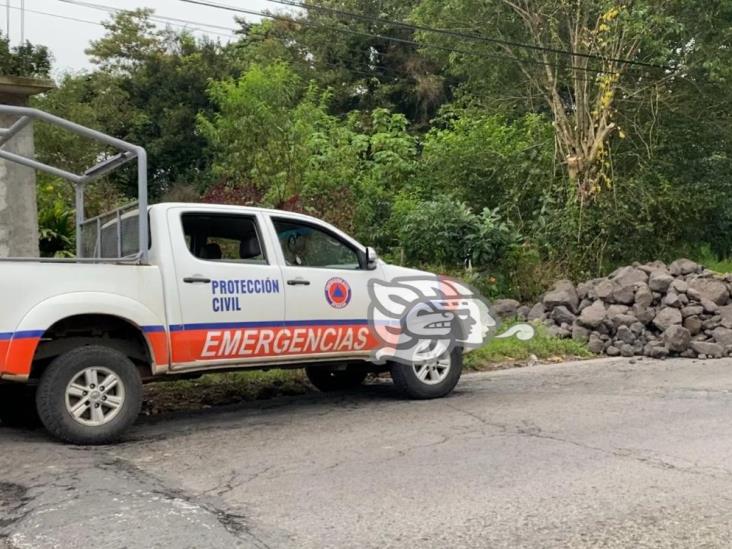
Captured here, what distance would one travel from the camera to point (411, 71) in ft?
106

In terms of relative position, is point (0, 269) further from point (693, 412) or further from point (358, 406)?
point (693, 412)

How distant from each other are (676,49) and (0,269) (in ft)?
54.3

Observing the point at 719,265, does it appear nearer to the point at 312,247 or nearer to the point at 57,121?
the point at 312,247

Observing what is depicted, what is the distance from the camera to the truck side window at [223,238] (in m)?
7.06

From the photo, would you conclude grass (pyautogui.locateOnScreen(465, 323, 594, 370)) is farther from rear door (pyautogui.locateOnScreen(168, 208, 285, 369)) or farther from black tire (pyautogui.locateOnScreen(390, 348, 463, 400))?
rear door (pyautogui.locateOnScreen(168, 208, 285, 369))

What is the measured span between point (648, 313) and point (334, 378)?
240 inches

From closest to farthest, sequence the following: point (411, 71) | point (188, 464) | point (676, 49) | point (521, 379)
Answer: point (188, 464) < point (521, 379) < point (676, 49) < point (411, 71)

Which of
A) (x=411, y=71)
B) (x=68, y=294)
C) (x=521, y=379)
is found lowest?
(x=521, y=379)

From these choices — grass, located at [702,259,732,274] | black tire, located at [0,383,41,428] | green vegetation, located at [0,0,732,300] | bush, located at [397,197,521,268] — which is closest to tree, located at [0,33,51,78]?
green vegetation, located at [0,0,732,300]

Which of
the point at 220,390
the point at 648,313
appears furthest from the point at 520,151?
the point at 220,390

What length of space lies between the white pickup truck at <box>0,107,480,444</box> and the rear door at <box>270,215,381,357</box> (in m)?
0.01

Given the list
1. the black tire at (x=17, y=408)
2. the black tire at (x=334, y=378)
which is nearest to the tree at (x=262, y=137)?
the black tire at (x=334, y=378)

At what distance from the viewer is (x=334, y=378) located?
910cm

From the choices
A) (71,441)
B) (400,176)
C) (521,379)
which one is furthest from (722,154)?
(71,441)
